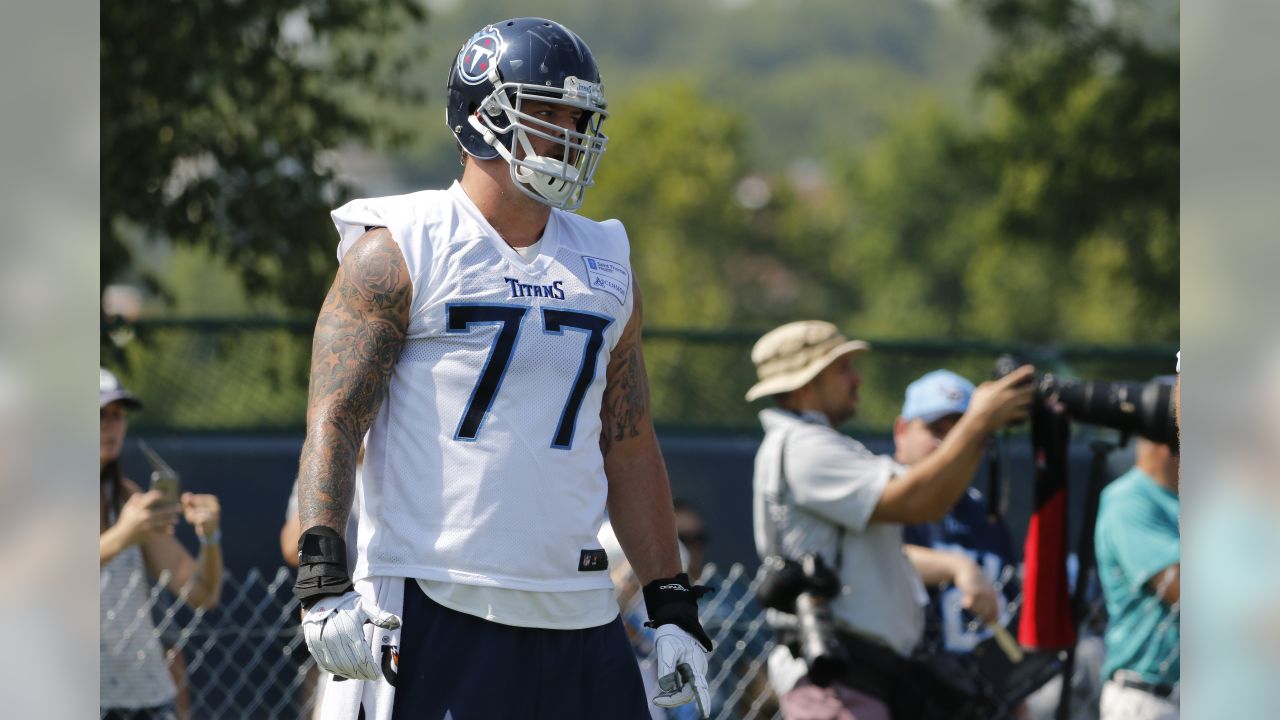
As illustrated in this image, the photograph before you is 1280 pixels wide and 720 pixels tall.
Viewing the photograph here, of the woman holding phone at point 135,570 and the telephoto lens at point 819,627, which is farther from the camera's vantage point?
the woman holding phone at point 135,570

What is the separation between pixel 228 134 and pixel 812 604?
15.2 feet

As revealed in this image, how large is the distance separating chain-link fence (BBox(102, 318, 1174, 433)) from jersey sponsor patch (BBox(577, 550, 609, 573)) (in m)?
4.75

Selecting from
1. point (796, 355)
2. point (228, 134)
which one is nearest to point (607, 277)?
point (796, 355)

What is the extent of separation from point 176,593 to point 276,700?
4.46 ft

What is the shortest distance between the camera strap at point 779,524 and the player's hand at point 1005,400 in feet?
1.80

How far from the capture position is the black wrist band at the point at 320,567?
2.85 m

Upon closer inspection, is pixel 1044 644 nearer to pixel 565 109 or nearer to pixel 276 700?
pixel 565 109

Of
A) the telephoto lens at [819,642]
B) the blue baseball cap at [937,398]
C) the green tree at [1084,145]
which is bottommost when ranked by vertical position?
the telephoto lens at [819,642]

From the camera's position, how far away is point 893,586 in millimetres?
4984

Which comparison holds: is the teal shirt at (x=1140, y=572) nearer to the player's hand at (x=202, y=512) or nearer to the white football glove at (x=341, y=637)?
the player's hand at (x=202, y=512)

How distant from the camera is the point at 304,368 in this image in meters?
8.30

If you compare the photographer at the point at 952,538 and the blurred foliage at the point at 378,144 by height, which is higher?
the blurred foliage at the point at 378,144

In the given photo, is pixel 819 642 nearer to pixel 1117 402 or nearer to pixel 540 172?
pixel 1117 402

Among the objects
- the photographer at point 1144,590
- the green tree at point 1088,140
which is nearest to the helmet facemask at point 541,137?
the photographer at point 1144,590
